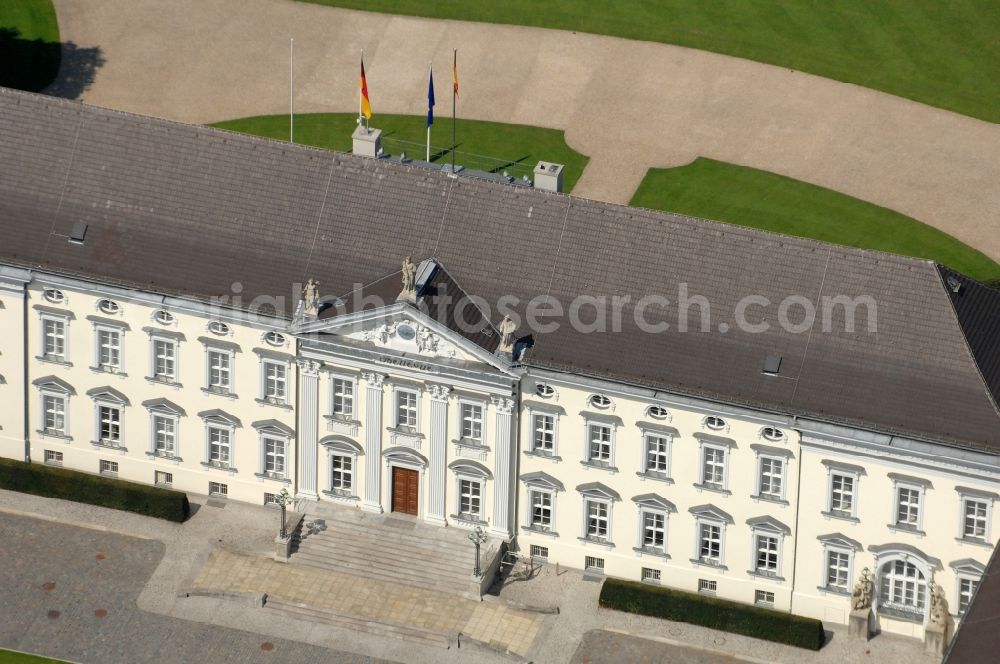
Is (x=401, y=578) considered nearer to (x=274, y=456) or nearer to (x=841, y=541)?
(x=274, y=456)

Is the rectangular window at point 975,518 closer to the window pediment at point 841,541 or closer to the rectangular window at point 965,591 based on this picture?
the rectangular window at point 965,591

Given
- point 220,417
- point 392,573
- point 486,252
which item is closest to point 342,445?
point 220,417

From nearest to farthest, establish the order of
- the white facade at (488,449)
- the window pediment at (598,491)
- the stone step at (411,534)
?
the white facade at (488,449)
the window pediment at (598,491)
the stone step at (411,534)

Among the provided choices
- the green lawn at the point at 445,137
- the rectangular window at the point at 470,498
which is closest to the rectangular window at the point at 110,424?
the rectangular window at the point at 470,498

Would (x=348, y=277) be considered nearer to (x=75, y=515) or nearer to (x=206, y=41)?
(x=75, y=515)

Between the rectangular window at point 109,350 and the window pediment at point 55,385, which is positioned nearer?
the rectangular window at point 109,350

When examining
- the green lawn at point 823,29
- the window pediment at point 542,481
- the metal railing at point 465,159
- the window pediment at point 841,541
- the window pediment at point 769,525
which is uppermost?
the green lawn at point 823,29

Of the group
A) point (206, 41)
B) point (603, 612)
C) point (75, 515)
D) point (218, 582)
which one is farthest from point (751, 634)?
point (206, 41)
